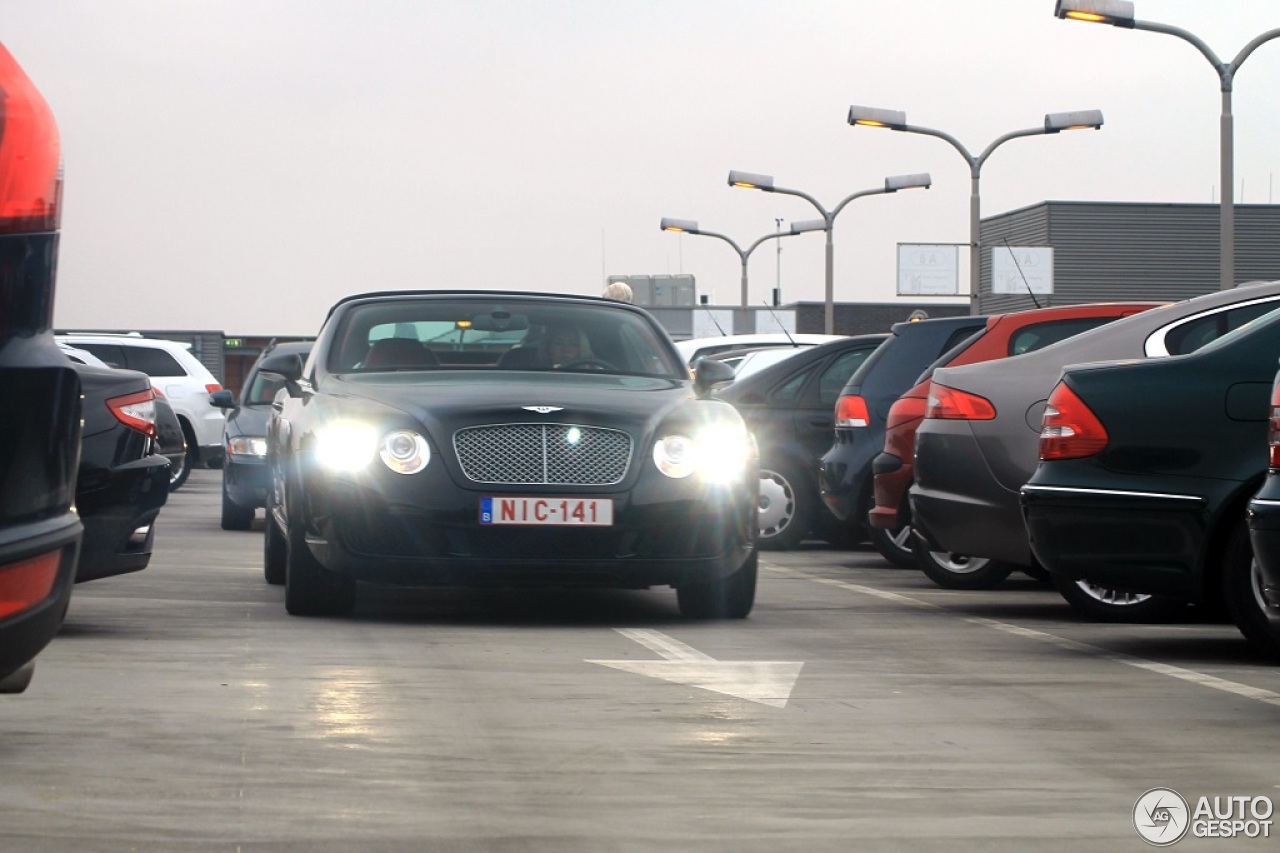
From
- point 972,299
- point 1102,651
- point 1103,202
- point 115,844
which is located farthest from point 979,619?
point 1103,202

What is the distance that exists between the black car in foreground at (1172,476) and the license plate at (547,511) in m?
1.78

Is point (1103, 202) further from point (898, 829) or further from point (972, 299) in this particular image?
point (898, 829)

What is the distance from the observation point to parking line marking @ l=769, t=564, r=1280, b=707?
24.4ft

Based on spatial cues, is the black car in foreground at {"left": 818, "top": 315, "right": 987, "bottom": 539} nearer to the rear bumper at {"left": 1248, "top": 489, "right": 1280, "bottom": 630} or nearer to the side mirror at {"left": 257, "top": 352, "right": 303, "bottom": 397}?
the side mirror at {"left": 257, "top": 352, "right": 303, "bottom": 397}

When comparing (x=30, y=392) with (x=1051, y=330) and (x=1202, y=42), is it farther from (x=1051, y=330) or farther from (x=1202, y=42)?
(x=1202, y=42)

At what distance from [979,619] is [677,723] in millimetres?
3960

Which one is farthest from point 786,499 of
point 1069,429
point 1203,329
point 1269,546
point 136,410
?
point 1269,546

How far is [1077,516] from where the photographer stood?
8.59 metres

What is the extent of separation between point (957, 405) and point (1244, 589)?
2.35 metres

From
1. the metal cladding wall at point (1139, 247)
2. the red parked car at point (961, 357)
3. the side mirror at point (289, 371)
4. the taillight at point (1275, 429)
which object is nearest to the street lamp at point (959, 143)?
the red parked car at point (961, 357)

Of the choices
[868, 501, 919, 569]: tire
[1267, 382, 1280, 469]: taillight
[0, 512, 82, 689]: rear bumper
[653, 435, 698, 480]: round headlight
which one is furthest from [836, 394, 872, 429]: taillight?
[0, 512, 82, 689]: rear bumper

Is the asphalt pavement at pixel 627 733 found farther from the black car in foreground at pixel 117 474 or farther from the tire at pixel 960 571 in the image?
the tire at pixel 960 571

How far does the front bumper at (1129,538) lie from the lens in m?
8.42

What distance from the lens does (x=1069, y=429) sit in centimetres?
872
